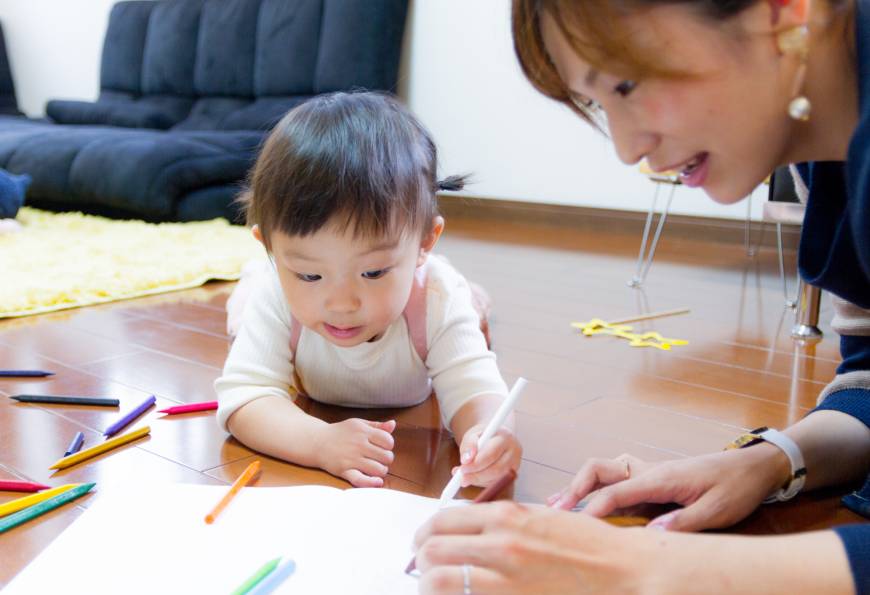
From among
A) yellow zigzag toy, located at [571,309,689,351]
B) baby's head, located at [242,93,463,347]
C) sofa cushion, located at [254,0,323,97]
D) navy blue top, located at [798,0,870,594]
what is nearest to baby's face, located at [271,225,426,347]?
baby's head, located at [242,93,463,347]

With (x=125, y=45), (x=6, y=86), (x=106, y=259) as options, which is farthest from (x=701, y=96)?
(x=6, y=86)

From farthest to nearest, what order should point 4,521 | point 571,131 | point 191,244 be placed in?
1. point 571,131
2. point 191,244
3. point 4,521

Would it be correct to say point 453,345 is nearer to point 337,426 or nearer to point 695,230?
point 337,426

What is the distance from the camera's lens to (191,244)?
2424 mm

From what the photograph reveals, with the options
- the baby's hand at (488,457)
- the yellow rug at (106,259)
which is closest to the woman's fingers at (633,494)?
the baby's hand at (488,457)

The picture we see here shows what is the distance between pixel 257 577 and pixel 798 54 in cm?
54

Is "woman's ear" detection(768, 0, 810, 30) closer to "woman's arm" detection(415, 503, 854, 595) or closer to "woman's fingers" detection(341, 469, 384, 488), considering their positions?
"woman's arm" detection(415, 503, 854, 595)

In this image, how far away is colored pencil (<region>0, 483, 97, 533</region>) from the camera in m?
0.76

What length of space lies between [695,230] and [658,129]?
2.41m

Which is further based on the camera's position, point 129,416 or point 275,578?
point 129,416

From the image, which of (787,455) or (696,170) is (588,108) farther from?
(787,455)

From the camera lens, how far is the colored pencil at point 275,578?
617 millimetres

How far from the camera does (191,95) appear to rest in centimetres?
382

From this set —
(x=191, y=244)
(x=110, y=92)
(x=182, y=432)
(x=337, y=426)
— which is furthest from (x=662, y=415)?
(x=110, y=92)
